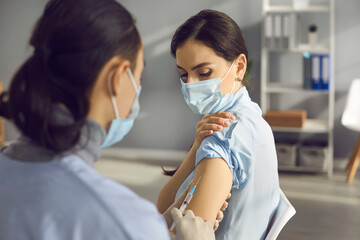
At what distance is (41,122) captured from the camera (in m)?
0.73

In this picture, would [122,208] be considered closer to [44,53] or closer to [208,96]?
[44,53]

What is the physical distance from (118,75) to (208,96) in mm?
743

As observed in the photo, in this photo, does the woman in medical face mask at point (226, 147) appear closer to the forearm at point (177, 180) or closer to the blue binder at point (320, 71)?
the forearm at point (177, 180)

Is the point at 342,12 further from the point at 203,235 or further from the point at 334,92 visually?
the point at 203,235

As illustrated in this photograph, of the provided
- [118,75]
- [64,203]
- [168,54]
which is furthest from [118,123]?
[168,54]

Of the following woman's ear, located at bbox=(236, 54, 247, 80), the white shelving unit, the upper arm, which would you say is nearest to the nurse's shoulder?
the upper arm

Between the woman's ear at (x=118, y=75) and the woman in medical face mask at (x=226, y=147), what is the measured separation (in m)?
0.43

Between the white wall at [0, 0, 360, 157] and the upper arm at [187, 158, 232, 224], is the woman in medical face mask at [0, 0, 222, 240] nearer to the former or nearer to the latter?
the upper arm at [187, 158, 232, 224]

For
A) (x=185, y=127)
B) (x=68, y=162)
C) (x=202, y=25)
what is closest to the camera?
(x=68, y=162)

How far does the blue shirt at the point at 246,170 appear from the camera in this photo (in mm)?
1224

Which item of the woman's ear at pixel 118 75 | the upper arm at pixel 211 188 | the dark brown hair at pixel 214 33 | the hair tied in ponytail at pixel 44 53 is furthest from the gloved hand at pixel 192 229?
the dark brown hair at pixel 214 33

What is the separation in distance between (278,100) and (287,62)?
1.22 ft

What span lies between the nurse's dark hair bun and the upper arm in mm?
461

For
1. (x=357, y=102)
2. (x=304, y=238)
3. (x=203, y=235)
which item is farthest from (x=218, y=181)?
(x=357, y=102)
